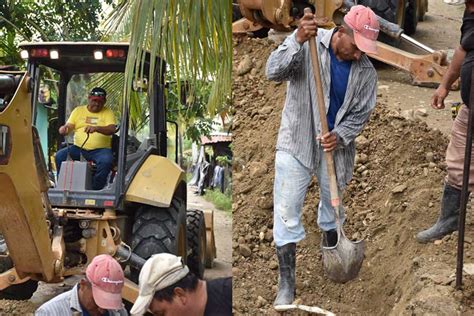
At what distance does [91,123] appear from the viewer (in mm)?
4543

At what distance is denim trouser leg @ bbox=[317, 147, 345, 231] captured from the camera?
3.46 metres

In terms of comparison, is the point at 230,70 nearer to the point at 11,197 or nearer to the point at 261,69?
the point at 261,69

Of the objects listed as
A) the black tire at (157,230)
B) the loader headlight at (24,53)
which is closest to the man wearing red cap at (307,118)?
the black tire at (157,230)

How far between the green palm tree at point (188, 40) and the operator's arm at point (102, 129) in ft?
1.58

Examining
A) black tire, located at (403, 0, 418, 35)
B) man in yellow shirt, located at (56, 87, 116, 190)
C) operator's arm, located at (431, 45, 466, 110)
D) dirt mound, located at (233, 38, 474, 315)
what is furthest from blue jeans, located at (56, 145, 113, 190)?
black tire, located at (403, 0, 418, 35)

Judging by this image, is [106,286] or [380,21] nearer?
[106,286]

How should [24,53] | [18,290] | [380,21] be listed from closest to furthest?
[18,290] < [24,53] < [380,21]

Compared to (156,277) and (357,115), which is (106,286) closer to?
(156,277)

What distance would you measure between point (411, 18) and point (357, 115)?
3983 millimetres

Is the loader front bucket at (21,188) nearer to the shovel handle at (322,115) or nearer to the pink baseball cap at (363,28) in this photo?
the shovel handle at (322,115)

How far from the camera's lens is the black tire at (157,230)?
14.7 feet

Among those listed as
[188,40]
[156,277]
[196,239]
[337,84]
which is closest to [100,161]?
[196,239]

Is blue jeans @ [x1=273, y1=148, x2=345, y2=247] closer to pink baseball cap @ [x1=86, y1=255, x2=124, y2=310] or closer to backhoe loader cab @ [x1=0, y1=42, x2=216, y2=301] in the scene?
pink baseball cap @ [x1=86, y1=255, x2=124, y2=310]

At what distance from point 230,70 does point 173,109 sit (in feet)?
3.70
